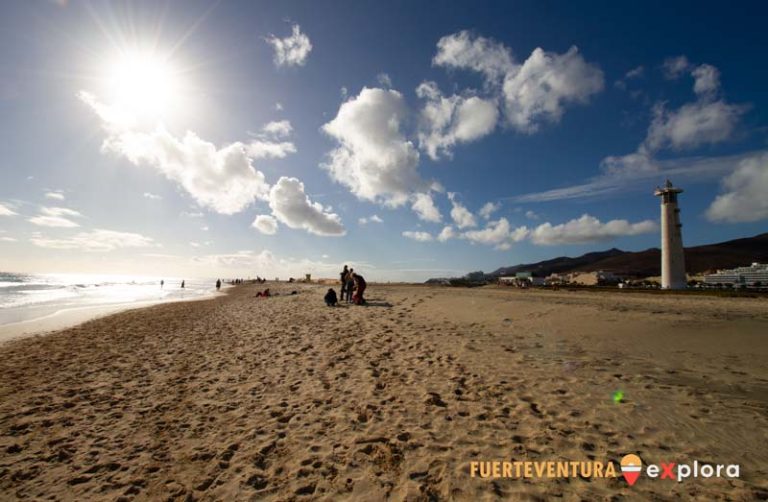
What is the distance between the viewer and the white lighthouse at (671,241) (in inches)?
1757

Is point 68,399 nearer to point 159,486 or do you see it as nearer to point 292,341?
point 159,486

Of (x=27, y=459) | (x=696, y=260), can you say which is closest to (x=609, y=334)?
(x=27, y=459)

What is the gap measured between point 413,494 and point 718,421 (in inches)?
215

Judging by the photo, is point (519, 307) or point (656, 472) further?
point (519, 307)

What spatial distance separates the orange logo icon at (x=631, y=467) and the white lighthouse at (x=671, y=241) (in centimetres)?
5469

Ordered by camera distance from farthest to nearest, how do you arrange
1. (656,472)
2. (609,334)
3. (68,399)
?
(609,334) < (68,399) < (656,472)

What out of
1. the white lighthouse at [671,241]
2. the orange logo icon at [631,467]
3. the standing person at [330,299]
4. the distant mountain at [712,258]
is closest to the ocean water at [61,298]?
the standing person at [330,299]

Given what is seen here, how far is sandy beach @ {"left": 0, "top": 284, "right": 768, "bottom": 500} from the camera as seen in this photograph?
13.8ft

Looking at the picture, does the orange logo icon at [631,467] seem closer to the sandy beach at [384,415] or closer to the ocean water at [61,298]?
the sandy beach at [384,415]

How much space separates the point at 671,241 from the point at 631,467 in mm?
57603

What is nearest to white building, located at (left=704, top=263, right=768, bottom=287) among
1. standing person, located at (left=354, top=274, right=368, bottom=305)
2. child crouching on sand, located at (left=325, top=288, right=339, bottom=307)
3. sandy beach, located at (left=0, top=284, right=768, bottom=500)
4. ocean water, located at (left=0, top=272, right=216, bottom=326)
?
sandy beach, located at (left=0, top=284, right=768, bottom=500)

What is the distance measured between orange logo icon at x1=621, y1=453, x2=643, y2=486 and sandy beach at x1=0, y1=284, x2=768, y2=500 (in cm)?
15

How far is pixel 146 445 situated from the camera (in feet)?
17.6

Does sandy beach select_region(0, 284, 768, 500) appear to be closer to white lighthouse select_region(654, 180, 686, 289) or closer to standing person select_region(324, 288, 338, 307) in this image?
standing person select_region(324, 288, 338, 307)
